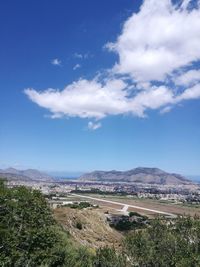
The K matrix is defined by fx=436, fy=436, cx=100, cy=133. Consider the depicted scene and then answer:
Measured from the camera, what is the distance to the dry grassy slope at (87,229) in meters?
80.8

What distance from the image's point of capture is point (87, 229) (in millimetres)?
87688

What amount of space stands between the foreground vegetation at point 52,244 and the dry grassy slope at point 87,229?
20.9 meters

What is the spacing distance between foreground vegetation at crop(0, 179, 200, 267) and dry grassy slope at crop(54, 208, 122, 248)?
825 inches

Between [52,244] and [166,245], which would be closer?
[52,244]

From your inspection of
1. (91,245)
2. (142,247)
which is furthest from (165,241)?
(91,245)

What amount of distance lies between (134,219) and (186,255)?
7754 cm

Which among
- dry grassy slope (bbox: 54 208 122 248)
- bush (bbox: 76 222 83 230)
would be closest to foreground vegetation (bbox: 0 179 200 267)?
dry grassy slope (bbox: 54 208 122 248)

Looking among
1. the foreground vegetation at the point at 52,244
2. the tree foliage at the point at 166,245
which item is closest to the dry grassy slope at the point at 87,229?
the tree foliage at the point at 166,245

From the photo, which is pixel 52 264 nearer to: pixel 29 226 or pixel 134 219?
pixel 29 226

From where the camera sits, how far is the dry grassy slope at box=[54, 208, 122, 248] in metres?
80.8

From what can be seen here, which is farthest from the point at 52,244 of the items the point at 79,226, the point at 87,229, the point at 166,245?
the point at 87,229

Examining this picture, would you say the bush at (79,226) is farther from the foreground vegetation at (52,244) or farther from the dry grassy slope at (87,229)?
the foreground vegetation at (52,244)

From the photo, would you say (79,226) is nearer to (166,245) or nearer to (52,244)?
(166,245)

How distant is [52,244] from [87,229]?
41.7 meters
